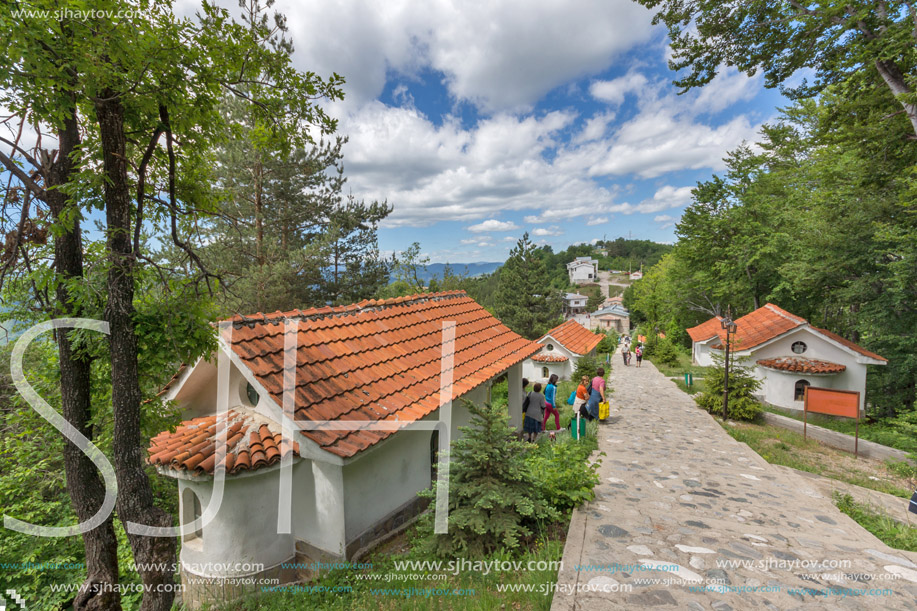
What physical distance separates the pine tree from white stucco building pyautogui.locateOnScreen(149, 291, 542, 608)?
105 ft

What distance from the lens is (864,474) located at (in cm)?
864

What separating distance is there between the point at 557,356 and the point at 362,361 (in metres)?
20.5

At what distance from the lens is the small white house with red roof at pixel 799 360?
51.1 ft

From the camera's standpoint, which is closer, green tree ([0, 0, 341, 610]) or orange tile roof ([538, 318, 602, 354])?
green tree ([0, 0, 341, 610])

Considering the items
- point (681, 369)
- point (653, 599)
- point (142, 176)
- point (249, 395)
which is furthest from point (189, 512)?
point (681, 369)

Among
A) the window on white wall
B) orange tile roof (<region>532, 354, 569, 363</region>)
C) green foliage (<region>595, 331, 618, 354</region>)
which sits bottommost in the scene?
green foliage (<region>595, 331, 618, 354</region>)

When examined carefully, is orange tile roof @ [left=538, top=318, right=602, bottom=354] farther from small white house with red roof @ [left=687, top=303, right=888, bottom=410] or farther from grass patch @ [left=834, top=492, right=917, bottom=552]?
grass patch @ [left=834, top=492, right=917, bottom=552]

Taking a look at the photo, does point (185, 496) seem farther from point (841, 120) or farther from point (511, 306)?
point (511, 306)

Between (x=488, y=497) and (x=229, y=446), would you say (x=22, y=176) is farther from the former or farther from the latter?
(x=488, y=497)

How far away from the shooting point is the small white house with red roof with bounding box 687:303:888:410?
15.6m

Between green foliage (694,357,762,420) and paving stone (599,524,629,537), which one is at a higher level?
paving stone (599,524,629,537)

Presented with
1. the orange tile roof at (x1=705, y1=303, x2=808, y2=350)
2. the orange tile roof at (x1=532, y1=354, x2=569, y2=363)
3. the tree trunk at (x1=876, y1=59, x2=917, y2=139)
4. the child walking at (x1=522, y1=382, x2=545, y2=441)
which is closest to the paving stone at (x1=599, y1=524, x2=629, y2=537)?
the child walking at (x1=522, y1=382, x2=545, y2=441)

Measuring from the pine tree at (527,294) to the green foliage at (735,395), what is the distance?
2449 cm

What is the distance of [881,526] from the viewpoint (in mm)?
5309
